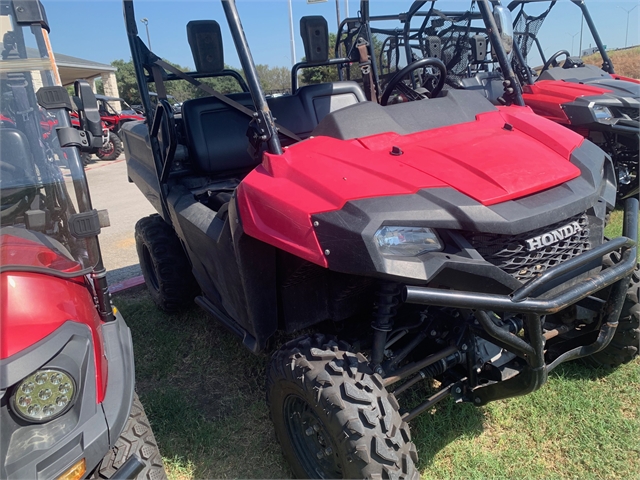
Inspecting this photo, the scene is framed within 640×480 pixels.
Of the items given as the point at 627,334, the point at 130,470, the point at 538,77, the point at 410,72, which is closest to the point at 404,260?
the point at 130,470

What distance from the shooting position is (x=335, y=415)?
1.62 metres

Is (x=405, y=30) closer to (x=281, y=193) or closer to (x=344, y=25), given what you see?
(x=344, y=25)

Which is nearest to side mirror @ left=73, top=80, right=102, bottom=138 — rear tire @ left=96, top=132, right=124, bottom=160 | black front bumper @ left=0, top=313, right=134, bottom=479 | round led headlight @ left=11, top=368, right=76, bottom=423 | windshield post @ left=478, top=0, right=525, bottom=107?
black front bumper @ left=0, top=313, right=134, bottom=479

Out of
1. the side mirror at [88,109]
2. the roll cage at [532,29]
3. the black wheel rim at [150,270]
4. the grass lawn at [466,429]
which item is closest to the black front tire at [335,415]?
the grass lawn at [466,429]

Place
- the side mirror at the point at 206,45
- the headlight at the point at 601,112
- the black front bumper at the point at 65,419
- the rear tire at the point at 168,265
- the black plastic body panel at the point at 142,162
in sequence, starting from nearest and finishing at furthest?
the black front bumper at the point at 65,419 → the side mirror at the point at 206,45 → the black plastic body panel at the point at 142,162 → the rear tire at the point at 168,265 → the headlight at the point at 601,112

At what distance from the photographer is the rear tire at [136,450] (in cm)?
158

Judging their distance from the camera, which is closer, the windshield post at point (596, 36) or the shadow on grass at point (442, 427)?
the shadow on grass at point (442, 427)

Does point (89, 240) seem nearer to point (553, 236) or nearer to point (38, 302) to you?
point (38, 302)

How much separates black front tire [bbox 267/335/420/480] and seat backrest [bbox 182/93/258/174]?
148cm

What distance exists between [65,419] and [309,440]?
37.5 inches

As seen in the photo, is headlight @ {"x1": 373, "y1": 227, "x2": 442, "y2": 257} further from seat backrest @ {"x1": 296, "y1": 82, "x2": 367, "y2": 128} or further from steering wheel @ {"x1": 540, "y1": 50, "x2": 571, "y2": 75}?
steering wheel @ {"x1": 540, "y1": 50, "x2": 571, "y2": 75}

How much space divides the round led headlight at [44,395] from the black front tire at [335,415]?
29.3 inches

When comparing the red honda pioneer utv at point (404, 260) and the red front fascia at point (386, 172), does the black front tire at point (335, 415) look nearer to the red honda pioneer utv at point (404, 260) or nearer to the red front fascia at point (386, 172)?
the red honda pioneer utv at point (404, 260)

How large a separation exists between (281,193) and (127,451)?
1.00 meters
